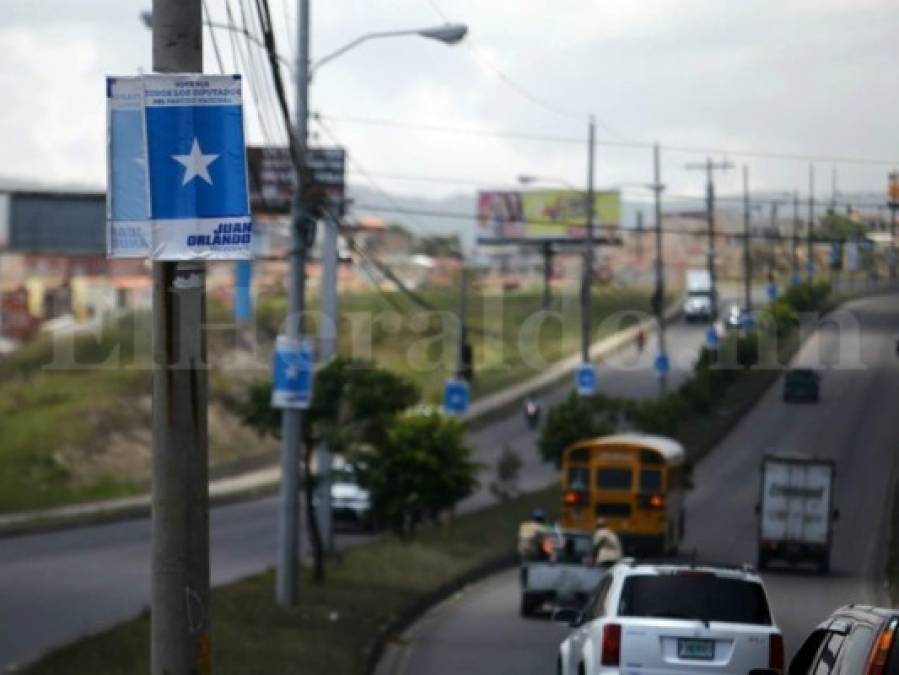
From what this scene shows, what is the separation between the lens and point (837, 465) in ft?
197

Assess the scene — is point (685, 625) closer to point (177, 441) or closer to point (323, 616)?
point (177, 441)

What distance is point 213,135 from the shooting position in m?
9.12

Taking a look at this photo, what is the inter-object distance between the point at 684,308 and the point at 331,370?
6441 centimetres

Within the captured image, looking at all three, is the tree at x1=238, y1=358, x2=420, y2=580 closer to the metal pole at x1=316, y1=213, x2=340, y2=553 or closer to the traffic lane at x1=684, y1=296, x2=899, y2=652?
the metal pole at x1=316, y1=213, x2=340, y2=553

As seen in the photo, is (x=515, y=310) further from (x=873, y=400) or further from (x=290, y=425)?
(x=290, y=425)

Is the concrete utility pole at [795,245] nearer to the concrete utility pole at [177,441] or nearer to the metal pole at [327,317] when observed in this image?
the metal pole at [327,317]

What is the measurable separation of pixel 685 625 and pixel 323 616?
34.4 feet

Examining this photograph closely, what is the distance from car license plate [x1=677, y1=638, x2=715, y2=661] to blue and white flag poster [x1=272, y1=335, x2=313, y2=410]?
37.4ft

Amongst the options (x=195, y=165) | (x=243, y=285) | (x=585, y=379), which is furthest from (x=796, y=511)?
(x=195, y=165)

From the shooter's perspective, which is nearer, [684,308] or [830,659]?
[830,659]

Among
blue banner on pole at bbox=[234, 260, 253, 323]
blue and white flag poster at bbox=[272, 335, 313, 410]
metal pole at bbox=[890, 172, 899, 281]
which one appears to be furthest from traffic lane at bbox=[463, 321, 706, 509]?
blue and white flag poster at bbox=[272, 335, 313, 410]

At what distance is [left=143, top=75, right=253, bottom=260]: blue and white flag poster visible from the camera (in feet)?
29.9

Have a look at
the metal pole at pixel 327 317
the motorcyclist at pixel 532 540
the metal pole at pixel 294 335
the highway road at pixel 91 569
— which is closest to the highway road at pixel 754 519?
the motorcyclist at pixel 532 540

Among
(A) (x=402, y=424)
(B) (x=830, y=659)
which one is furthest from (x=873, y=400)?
(B) (x=830, y=659)
